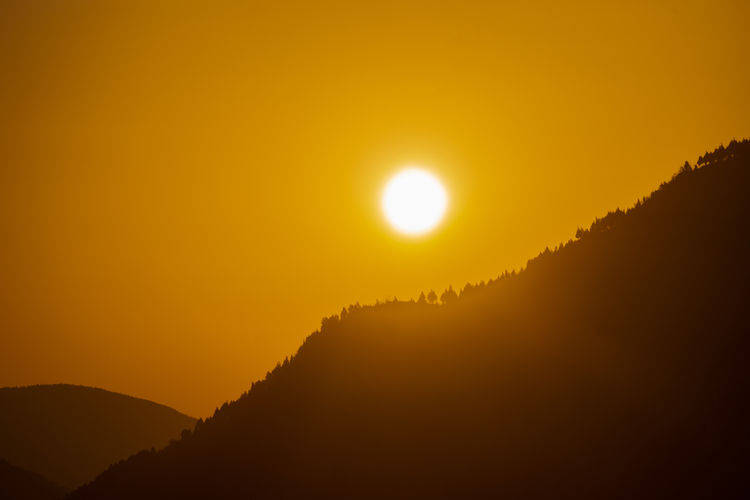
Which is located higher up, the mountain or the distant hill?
the distant hill

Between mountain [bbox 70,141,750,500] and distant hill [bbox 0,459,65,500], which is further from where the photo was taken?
distant hill [bbox 0,459,65,500]

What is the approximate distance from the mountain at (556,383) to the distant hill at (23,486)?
265 feet

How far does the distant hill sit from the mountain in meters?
80.7

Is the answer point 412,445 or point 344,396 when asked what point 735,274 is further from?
point 344,396

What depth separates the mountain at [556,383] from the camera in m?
37.3

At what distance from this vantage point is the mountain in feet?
123

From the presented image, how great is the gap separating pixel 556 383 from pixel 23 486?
424 feet

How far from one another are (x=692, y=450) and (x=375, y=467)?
24.1 metres

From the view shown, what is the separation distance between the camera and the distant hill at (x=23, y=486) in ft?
434

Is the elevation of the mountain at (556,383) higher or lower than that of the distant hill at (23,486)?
lower

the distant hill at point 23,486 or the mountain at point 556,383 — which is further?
the distant hill at point 23,486

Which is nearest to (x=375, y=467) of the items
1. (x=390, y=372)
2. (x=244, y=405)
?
(x=390, y=372)

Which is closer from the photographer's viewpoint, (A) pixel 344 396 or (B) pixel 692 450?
(B) pixel 692 450

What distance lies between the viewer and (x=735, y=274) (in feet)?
137
